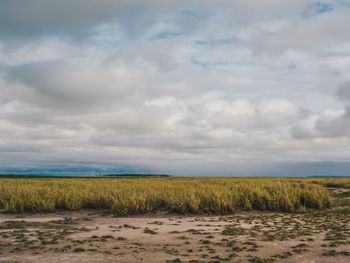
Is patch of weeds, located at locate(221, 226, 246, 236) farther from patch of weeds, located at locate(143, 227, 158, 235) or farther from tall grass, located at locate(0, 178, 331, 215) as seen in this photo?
tall grass, located at locate(0, 178, 331, 215)

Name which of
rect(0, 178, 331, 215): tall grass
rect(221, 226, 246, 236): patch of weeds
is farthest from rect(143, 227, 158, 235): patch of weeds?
rect(0, 178, 331, 215): tall grass

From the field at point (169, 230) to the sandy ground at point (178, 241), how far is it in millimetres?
21

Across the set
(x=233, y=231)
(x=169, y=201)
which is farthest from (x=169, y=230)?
(x=169, y=201)

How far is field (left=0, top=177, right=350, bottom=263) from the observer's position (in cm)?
883

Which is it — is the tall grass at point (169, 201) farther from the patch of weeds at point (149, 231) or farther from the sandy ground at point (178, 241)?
the patch of weeds at point (149, 231)

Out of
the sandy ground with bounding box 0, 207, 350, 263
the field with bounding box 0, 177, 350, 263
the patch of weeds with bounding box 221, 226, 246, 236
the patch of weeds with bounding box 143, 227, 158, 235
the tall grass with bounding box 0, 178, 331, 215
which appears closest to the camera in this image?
the sandy ground with bounding box 0, 207, 350, 263

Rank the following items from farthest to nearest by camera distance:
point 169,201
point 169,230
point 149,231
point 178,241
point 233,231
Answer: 1. point 169,201
2. point 169,230
3. point 149,231
4. point 233,231
5. point 178,241

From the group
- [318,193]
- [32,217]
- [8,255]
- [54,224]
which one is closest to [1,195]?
[32,217]

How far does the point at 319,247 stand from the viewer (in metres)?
9.55

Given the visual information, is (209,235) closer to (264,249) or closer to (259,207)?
(264,249)

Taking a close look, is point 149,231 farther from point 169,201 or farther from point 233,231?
point 169,201

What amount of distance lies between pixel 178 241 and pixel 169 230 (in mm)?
2090

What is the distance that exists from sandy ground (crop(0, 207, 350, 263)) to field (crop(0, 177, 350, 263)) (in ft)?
0.07

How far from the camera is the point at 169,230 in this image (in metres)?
12.6
